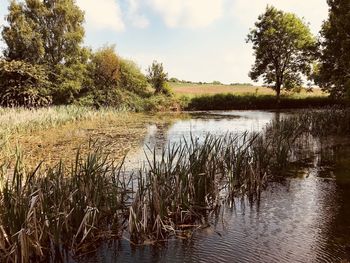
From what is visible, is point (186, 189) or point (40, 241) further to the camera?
point (186, 189)

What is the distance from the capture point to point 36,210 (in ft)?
17.6

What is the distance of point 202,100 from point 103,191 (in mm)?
44798

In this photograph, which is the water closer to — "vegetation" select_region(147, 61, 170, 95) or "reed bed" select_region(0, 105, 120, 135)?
"reed bed" select_region(0, 105, 120, 135)

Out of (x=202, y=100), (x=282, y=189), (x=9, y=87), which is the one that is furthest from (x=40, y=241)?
(x=202, y=100)

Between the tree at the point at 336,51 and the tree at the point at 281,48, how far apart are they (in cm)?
2531

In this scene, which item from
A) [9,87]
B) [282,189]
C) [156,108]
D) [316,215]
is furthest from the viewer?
[156,108]

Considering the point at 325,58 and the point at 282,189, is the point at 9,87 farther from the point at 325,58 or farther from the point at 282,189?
the point at 282,189

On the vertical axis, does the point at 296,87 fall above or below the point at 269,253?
above

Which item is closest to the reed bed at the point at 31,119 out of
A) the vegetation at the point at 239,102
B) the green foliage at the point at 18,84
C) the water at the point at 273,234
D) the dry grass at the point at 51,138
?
the dry grass at the point at 51,138

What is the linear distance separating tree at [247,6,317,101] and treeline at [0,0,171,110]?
17.6m

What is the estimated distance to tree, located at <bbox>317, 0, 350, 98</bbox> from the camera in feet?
62.7

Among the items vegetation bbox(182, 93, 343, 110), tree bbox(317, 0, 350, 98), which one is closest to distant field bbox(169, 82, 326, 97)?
vegetation bbox(182, 93, 343, 110)

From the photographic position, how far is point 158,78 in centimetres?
5244

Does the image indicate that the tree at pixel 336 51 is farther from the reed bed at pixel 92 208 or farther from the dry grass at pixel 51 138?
the reed bed at pixel 92 208
